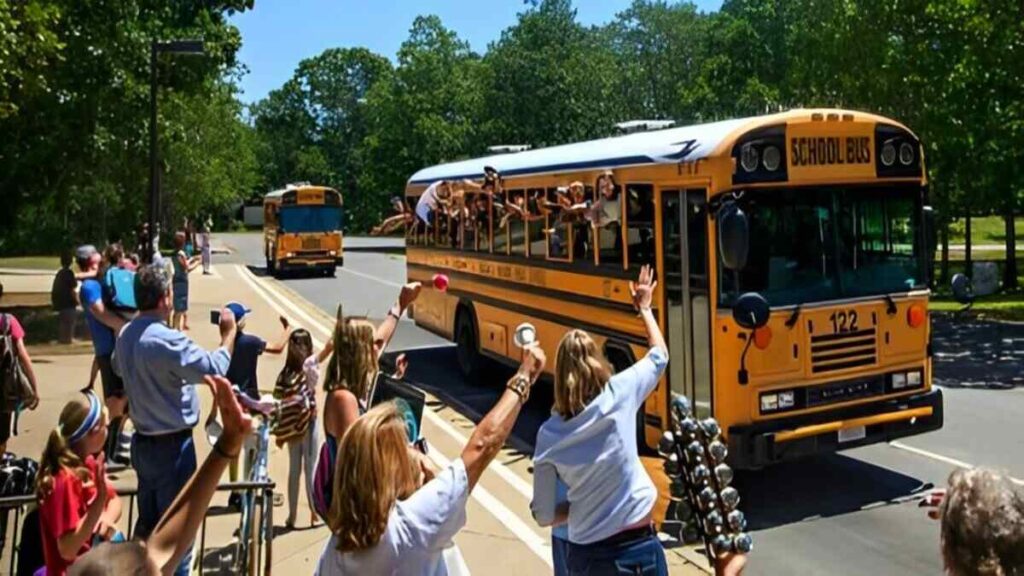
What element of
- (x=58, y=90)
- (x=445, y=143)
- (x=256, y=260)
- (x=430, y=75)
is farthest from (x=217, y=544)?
(x=430, y=75)

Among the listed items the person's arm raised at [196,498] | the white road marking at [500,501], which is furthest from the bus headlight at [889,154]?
the person's arm raised at [196,498]

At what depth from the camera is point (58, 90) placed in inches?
863

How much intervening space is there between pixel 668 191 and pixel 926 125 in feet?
51.2

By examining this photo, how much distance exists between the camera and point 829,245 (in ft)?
29.0

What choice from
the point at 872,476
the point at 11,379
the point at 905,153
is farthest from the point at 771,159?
the point at 11,379

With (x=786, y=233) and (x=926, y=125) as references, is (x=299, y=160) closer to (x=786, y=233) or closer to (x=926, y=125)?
(x=926, y=125)

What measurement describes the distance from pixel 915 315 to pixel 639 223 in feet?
8.31

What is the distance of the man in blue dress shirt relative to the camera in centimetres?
595

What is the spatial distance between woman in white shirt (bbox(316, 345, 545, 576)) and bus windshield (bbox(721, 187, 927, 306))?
17.7 feet

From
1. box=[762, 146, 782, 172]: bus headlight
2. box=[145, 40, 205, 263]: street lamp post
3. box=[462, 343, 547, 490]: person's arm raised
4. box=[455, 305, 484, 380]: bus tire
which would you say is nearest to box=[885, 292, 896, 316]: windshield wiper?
box=[762, 146, 782, 172]: bus headlight

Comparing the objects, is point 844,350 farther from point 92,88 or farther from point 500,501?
point 92,88

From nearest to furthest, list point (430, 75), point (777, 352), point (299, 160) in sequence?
point (777, 352) < point (430, 75) < point (299, 160)

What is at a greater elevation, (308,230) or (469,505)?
(308,230)

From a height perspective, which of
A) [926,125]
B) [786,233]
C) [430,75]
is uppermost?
[430,75]
